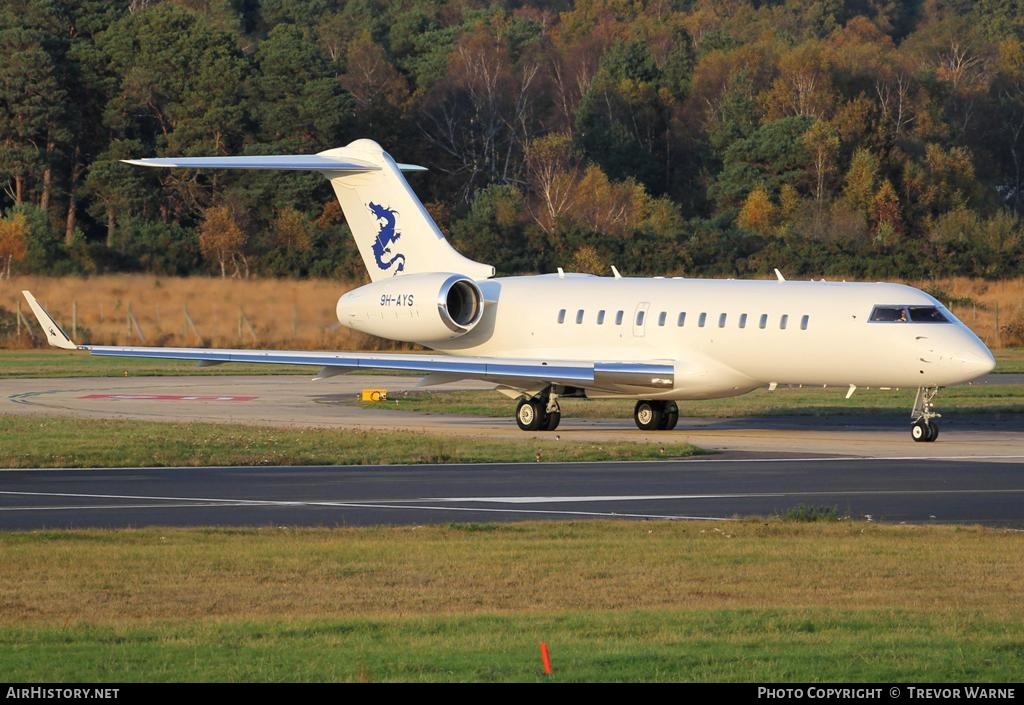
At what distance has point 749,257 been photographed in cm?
6256

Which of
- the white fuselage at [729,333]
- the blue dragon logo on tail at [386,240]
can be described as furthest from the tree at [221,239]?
the white fuselage at [729,333]

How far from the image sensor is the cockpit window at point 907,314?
25922mm

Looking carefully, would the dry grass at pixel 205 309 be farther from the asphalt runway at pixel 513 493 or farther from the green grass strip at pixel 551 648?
the green grass strip at pixel 551 648

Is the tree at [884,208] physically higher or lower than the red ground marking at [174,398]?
lower

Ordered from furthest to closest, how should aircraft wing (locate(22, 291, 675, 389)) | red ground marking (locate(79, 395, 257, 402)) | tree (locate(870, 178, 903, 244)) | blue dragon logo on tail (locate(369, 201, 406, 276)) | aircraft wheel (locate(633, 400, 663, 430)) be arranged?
tree (locate(870, 178, 903, 244)) < red ground marking (locate(79, 395, 257, 402)) < blue dragon logo on tail (locate(369, 201, 406, 276)) < aircraft wheel (locate(633, 400, 663, 430)) < aircraft wing (locate(22, 291, 675, 389))

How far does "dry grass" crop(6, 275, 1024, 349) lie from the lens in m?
46.1

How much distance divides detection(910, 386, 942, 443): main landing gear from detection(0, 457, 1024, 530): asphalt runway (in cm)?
260

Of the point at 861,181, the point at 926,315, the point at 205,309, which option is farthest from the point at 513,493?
the point at 861,181

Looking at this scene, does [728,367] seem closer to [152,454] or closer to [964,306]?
[152,454]

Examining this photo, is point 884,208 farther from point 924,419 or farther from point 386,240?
point 924,419

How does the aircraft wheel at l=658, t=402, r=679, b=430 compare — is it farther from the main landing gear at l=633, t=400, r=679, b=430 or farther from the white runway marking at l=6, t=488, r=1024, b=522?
the white runway marking at l=6, t=488, r=1024, b=522

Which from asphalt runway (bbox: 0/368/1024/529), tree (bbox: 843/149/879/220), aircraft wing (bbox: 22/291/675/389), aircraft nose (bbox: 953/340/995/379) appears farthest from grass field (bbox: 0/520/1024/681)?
tree (bbox: 843/149/879/220)

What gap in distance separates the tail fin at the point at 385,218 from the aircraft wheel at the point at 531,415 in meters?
3.61

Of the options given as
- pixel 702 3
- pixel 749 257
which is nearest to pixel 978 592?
pixel 749 257
